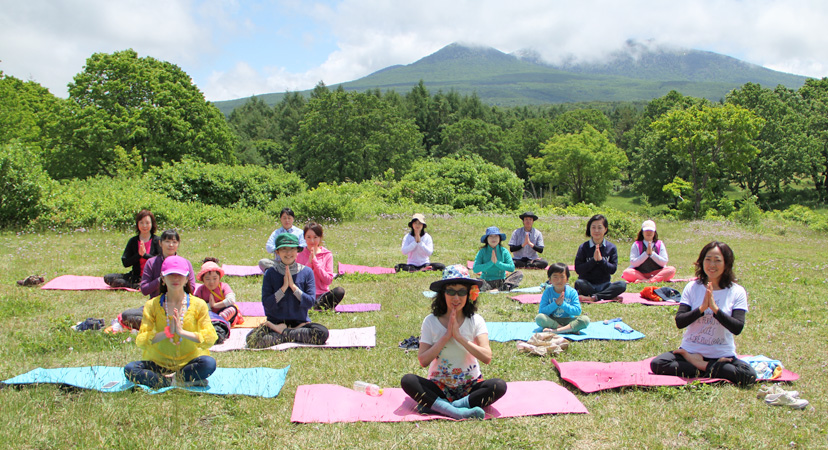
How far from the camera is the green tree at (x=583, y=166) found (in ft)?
190

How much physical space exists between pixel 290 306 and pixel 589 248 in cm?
576

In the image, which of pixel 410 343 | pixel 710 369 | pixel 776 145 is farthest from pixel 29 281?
pixel 776 145

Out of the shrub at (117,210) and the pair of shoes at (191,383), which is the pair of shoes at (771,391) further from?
the shrub at (117,210)

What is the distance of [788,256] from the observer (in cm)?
1728

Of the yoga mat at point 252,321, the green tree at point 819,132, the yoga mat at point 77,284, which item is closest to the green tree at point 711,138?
the green tree at point 819,132

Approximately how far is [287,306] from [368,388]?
2204 mm

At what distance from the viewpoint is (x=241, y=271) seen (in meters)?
12.1

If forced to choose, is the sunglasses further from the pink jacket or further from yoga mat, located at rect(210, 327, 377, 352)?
the pink jacket

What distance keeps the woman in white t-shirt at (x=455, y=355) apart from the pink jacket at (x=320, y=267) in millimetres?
4221

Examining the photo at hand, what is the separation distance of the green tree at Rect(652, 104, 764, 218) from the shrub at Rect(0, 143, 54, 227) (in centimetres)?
3907

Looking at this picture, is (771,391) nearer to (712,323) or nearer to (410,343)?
(712,323)

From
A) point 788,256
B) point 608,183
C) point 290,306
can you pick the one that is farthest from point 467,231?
point 608,183

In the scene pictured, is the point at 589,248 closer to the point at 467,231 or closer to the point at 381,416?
the point at 381,416

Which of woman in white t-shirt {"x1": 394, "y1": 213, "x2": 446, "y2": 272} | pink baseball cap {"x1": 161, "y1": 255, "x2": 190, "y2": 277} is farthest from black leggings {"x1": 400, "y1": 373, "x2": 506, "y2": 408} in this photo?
woman in white t-shirt {"x1": 394, "y1": 213, "x2": 446, "y2": 272}
